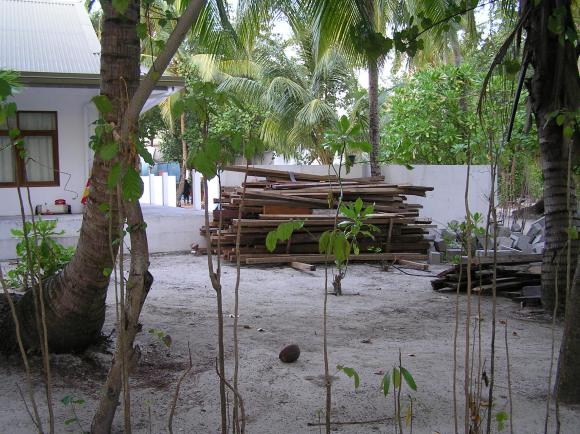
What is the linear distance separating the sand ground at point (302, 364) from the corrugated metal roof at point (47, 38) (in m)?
5.96

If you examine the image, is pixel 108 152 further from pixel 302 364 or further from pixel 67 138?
pixel 67 138

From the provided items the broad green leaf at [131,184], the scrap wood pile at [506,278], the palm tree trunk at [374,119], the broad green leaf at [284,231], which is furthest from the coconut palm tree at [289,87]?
the broad green leaf at [131,184]

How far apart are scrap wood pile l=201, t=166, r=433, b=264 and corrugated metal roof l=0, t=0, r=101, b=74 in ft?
13.6

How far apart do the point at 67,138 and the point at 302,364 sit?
10.8m

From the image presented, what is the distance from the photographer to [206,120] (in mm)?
2793

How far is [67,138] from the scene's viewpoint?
14523 mm

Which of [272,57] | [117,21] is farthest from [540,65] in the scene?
[272,57]

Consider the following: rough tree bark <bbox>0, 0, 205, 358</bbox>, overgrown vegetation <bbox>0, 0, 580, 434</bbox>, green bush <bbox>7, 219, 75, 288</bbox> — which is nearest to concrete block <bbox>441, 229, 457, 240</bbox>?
overgrown vegetation <bbox>0, 0, 580, 434</bbox>

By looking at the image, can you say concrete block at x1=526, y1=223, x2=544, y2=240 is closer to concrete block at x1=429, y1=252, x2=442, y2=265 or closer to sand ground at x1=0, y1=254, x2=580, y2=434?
concrete block at x1=429, y1=252, x2=442, y2=265

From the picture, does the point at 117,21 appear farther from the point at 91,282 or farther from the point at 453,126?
the point at 453,126

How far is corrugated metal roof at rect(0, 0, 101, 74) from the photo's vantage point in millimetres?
12766

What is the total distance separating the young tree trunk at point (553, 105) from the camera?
731cm

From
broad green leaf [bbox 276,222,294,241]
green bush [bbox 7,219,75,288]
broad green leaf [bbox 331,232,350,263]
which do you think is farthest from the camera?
green bush [bbox 7,219,75,288]

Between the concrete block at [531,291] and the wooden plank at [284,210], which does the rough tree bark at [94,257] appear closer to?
the concrete block at [531,291]
